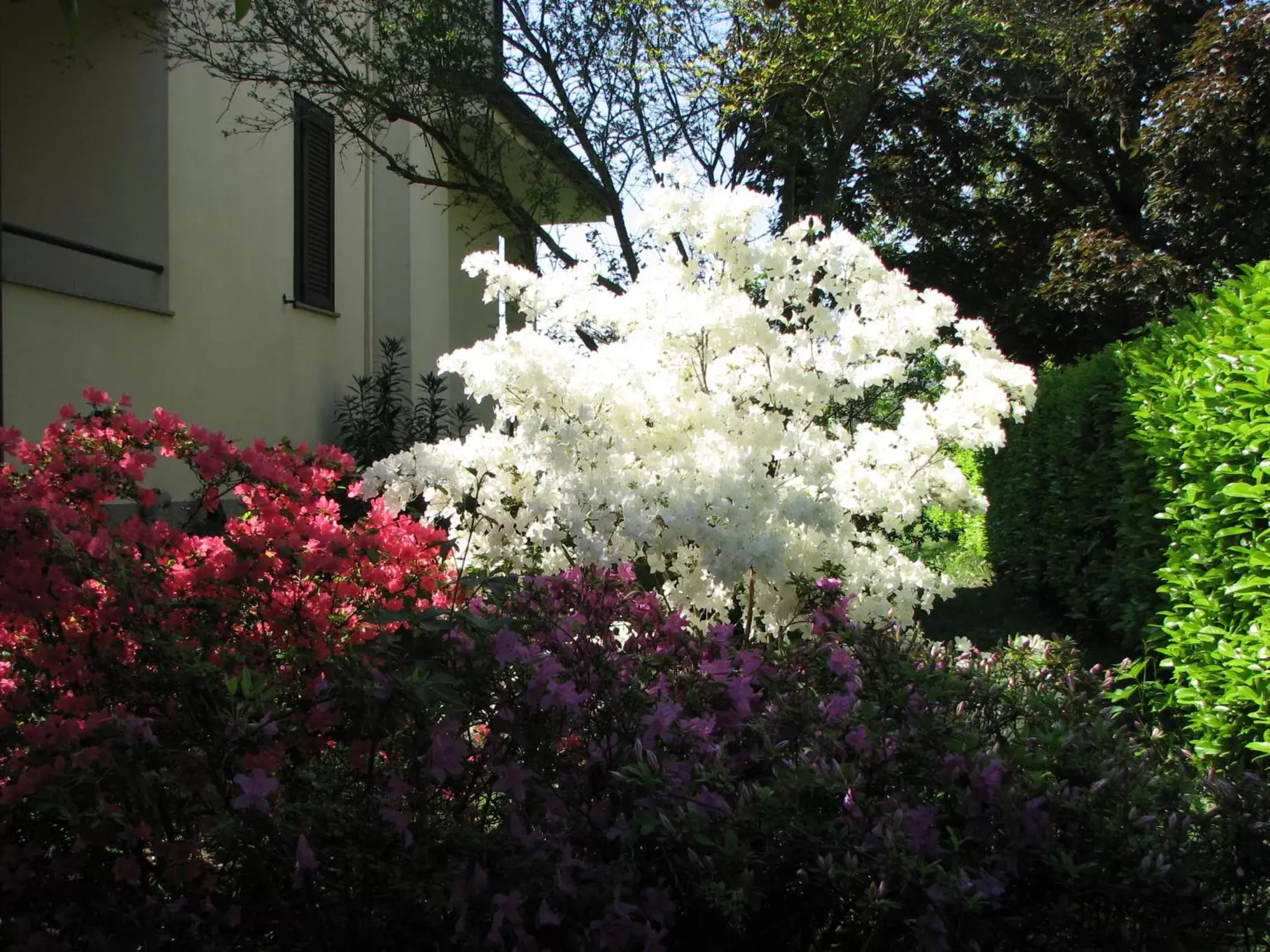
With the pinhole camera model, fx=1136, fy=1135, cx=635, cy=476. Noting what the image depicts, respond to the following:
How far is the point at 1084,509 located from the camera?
831 cm

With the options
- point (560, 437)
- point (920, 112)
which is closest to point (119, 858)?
point (560, 437)

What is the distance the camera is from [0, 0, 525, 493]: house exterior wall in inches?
269

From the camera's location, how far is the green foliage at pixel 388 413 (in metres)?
9.78

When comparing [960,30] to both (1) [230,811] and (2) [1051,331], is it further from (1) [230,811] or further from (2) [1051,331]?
(1) [230,811]

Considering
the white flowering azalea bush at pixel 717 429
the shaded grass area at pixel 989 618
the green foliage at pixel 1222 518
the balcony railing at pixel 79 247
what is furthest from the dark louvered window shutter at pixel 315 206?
the green foliage at pixel 1222 518

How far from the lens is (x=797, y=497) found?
416 cm

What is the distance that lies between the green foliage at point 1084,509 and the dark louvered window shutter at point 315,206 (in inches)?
247

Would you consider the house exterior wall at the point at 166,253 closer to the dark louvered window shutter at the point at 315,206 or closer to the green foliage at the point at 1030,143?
the dark louvered window shutter at the point at 315,206

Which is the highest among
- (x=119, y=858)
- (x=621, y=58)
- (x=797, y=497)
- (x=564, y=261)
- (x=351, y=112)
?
(x=621, y=58)

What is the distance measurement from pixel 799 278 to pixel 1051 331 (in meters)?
15.1

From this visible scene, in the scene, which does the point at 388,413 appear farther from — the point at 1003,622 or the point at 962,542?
the point at 962,542

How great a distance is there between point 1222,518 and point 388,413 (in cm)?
701

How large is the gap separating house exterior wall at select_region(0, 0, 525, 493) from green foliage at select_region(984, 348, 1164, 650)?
6168 mm

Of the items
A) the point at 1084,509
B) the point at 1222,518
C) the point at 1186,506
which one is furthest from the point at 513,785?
the point at 1084,509
